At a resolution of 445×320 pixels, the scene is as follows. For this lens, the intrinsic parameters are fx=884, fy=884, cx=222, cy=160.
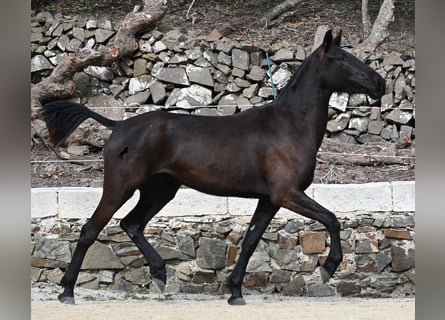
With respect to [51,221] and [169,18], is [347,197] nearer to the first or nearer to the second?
[51,221]

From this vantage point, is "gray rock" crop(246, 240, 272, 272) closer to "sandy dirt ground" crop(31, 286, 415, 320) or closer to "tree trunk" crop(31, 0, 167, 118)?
"sandy dirt ground" crop(31, 286, 415, 320)

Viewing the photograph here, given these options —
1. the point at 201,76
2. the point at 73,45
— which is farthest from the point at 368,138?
the point at 73,45

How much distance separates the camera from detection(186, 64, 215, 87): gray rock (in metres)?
9.91

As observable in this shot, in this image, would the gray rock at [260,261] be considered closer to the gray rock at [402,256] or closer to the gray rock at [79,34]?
the gray rock at [402,256]

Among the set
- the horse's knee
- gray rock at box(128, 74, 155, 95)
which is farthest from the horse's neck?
gray rock at box(128, 74, 155, 95)

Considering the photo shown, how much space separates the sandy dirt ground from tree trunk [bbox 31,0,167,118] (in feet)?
9.05

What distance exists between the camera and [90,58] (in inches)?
383

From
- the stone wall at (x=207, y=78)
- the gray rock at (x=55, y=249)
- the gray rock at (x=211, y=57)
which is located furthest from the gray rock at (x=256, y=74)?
the gray rock at (x=55, y=249)

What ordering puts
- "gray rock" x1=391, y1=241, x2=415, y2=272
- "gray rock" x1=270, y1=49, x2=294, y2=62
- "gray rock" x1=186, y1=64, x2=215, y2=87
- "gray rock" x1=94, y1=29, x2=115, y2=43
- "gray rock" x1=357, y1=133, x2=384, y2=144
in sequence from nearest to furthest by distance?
1. "gray rock" x1=391, y1=241, x2=415, y2=272
2. "gray rock" x1=357, y1=133, x2=384, y2=144
3. "gray rock" x1=186, y1=64, x2=215, y2=87
4. "gray rock" x1=270, y1=49, x2=294, y2=62
5. "gray rock" x1=94, y1=29, x2=115, y2=43

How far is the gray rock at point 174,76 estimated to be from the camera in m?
9.91

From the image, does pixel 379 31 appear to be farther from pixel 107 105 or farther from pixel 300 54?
pixel 107 105

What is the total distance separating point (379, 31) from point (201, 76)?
221 cm

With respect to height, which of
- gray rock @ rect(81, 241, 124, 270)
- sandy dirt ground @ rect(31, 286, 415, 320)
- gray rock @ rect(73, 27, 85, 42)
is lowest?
sandy dirt ground @ rect(31, 286, 415, 320)

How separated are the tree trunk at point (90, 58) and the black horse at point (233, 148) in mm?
3241
